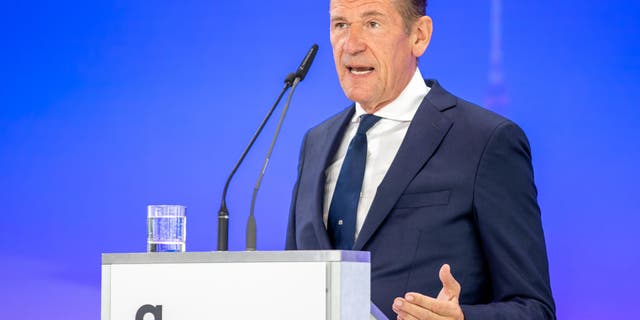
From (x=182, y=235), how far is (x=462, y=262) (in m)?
0.66

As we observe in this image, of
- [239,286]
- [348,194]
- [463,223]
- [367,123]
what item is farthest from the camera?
[367,123]

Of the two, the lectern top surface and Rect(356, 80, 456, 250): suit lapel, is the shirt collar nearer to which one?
Rect(356, 80, 456, 250): suit lapel

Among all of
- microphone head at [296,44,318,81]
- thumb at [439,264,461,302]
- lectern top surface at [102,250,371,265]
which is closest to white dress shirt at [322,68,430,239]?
microphone head at [296,44,318,81]

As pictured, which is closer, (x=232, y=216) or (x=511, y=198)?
(x=511, y=198)

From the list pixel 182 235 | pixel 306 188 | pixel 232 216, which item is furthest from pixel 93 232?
pixel 182 235

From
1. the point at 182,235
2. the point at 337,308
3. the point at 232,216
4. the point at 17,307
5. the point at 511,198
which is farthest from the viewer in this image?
the point at 17,307

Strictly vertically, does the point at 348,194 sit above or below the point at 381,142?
below

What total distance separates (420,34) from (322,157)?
1.31 ft

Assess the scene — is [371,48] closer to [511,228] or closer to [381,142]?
[381,142]

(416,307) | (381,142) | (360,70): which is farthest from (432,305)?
(360,70)

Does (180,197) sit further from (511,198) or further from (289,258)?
(289,258)

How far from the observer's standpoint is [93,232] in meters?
3.67

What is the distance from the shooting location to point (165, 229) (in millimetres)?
1753

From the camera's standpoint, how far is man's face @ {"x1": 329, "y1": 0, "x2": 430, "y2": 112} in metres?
2.25
